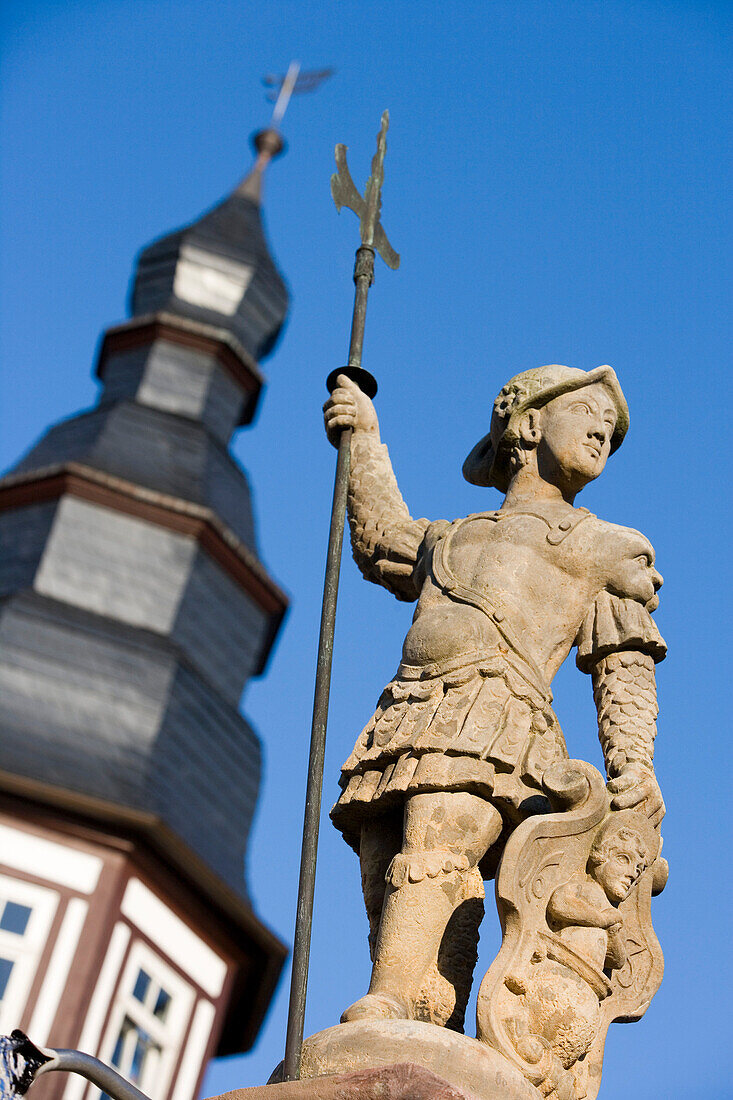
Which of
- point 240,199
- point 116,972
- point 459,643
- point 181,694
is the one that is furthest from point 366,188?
point 240,199

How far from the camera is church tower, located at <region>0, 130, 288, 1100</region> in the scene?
24.3 metres

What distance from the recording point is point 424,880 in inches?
221

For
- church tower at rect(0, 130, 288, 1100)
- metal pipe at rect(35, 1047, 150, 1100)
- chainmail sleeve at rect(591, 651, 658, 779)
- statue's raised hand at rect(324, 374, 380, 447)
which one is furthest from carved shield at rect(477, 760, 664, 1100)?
church tower at rect(0, 130, 288, 1100)

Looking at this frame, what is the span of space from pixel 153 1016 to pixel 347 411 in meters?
19.2

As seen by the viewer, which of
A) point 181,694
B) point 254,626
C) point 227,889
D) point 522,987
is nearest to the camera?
point 522,987

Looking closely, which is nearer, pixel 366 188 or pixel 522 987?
pixel 522 987

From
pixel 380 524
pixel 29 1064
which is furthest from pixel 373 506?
pixel 29 1064

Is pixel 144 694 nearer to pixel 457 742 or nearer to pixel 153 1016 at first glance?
pixel 153 1016

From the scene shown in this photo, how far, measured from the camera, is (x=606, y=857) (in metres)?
5.58

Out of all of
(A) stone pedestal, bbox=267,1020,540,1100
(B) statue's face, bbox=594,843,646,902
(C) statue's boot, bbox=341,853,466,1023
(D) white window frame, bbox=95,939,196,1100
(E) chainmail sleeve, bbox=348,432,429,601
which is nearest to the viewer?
(A) stone pedestal, bbox=267,1020,540,1100

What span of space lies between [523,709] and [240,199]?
38810mm

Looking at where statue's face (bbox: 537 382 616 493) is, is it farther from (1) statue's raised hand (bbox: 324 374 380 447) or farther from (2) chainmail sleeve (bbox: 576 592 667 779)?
(1) statue's raised hand (bbox: 324 374 380 447)

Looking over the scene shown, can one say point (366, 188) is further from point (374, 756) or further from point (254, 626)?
point (254, 626)

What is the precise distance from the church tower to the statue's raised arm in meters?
16.3
